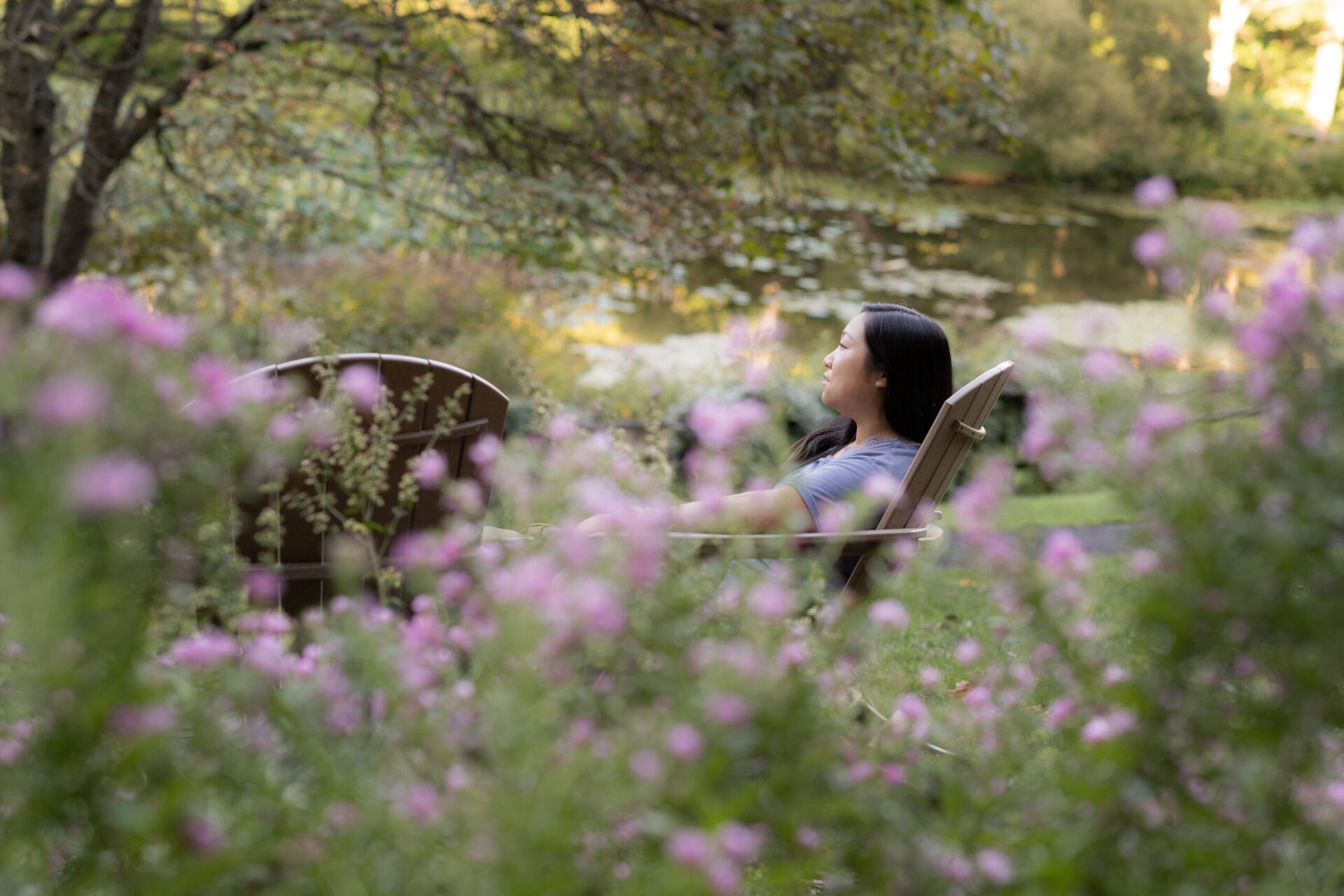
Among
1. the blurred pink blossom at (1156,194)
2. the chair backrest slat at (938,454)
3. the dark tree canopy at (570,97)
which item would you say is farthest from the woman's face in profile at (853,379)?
the dark tree canopy at (570,97)

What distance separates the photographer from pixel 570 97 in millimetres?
5801

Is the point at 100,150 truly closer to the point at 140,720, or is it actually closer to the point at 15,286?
the point at 15,286

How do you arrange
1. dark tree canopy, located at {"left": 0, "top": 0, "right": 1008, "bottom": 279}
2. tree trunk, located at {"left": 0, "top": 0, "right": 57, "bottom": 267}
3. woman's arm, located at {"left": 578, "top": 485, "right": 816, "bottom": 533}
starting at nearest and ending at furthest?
woman's arm, located at {"left": 578, "top": 485, "right": 816, "bottom": 533} → tree trunk, located at {"left": 0, "top": 0, "right": 57, "bottom": 267} → dark tree canopy, located at {"left": 0, "top": 0, "right": 1008, "bottom": 279}

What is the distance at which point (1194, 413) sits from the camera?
3.34 ft

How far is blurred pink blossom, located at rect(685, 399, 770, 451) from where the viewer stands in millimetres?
1139

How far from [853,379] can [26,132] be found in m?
4.56

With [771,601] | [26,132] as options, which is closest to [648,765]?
[771,601]

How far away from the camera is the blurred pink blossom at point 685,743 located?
0.89 metres

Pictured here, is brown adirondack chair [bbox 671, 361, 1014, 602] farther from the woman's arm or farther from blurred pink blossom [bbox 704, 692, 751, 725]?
blurred pink blossom [bbox 704, 692, 751, 725]

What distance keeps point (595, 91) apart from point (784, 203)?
1156 mm

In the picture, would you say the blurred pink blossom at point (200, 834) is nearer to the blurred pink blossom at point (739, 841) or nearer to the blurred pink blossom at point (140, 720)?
the blurred pink blossom at point (140, 720)

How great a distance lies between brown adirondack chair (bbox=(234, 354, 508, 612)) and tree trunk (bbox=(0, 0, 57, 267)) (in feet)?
9.92

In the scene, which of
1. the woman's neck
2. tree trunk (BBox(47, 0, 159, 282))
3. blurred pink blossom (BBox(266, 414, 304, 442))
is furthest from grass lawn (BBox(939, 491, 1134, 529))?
blurred pink blossom (BBox(266, 414, 304, 442))

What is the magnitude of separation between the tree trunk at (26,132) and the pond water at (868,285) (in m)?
3.15
